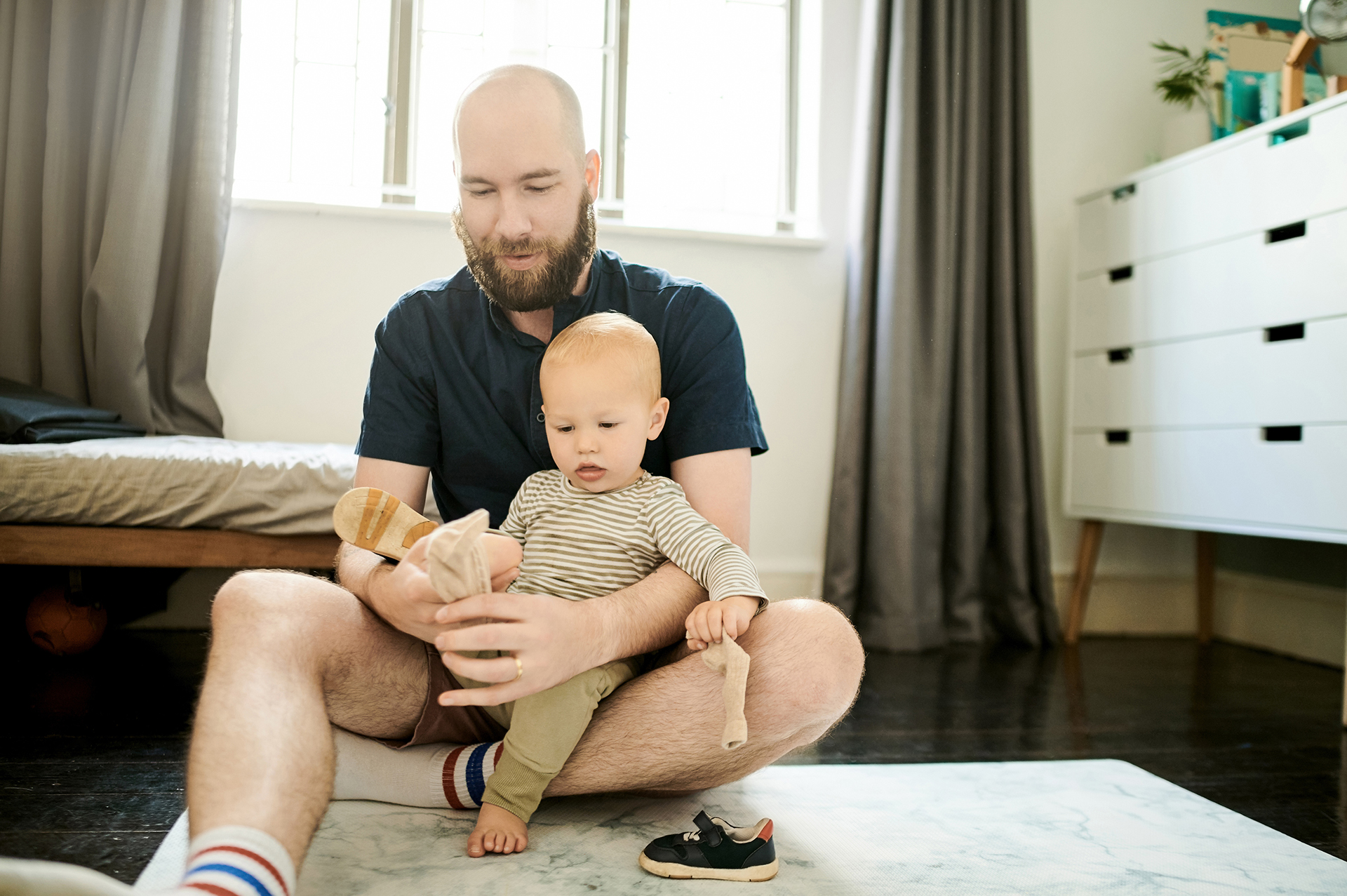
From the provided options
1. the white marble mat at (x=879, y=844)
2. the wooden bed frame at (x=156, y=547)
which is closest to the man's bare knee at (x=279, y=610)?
the white marble mat at (x=879, y=844)

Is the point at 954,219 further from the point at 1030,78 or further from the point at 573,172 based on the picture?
the point at 573,172

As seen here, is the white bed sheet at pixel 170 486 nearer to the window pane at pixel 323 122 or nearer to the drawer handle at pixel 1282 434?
the window pane at pixel 323 122

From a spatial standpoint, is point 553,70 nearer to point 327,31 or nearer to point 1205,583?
point 327,31

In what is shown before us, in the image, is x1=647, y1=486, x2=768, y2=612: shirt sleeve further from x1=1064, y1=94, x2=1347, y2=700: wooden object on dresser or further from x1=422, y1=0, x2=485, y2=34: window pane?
x1=422, y1=0, x2=485, y2=34: window pane

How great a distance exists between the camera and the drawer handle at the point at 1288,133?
79.7 inches

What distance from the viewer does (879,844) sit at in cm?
111

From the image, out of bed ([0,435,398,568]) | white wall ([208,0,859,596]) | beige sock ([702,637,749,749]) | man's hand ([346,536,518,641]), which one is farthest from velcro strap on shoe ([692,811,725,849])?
white wall ([208,0,859,596])

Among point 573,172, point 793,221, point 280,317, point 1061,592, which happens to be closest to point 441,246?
point 280,317

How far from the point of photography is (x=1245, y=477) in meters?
2.14

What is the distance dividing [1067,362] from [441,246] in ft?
6.01

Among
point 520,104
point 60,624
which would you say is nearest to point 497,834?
point 520,104

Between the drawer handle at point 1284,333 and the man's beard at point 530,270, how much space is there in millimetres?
1667

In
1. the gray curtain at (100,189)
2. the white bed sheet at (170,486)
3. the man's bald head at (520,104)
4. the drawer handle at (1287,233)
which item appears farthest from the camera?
the gray curtain at (100,189)

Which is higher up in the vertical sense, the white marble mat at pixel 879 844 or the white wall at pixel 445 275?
the white wall at pixel 445 275
